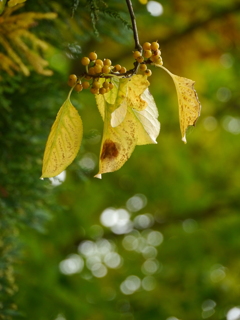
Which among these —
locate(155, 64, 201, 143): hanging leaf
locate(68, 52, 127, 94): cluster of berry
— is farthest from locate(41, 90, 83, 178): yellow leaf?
locate(155, 64, 201, 143): hanging leaf

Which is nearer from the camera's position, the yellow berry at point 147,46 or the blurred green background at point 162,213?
the yellow berry at point 147,46

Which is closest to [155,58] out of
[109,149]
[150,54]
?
[150,54]

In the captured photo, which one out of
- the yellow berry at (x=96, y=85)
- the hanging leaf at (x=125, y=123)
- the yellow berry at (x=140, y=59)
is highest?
the yellow berry at (x=140, y=59)

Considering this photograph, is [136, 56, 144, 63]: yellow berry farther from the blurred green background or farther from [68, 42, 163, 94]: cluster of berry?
the blurred green background

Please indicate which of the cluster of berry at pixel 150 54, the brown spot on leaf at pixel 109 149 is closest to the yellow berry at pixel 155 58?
the cluster of berry at pixel 150 54

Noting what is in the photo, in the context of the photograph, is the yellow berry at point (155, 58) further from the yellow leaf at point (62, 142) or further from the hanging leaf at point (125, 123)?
the yellow leaf at point (62, 142)

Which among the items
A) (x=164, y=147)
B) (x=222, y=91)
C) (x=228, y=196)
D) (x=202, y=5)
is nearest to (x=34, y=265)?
(x=164, y=147)

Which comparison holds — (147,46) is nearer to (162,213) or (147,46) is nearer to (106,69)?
(106,69)
